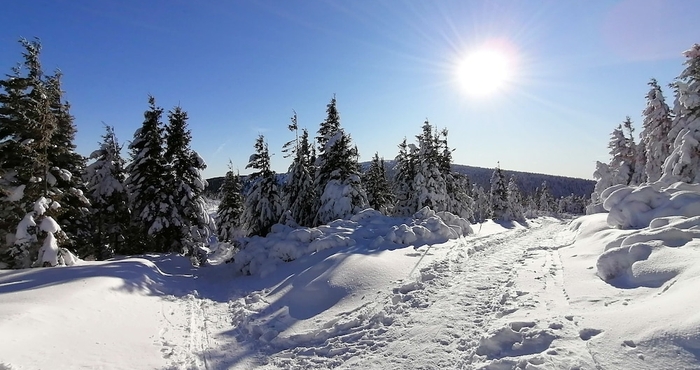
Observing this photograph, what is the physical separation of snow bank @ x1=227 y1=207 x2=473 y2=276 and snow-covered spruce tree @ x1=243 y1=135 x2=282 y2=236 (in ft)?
17.3

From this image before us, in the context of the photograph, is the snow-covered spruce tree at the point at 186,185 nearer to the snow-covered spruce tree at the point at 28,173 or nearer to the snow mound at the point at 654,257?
the snow-covered spruce tree at the point at 28,173

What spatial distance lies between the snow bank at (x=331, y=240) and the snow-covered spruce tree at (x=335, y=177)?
4.37 meters

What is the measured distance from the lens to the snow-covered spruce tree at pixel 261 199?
24281 mm

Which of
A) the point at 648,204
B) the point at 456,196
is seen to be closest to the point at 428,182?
the point at 456,196

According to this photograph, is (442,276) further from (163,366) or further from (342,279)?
(163,366)

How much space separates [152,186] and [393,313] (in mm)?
19448

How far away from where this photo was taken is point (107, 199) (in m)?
23.6

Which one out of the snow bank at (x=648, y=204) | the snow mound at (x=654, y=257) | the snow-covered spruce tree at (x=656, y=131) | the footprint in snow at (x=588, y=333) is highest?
the snow-covered spruce tree at (x=656, y=131)

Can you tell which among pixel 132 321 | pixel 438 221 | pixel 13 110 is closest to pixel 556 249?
pixel 438 221

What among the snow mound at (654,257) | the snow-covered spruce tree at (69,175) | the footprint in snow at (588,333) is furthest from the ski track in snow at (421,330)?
the snow-covered spruce tree at (69,175)

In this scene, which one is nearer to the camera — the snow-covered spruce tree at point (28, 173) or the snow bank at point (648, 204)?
the snow bank at point (648, 204)

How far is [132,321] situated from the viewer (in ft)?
30.6

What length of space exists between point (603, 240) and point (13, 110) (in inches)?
1017

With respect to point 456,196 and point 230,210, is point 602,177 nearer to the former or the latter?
point 456,196
